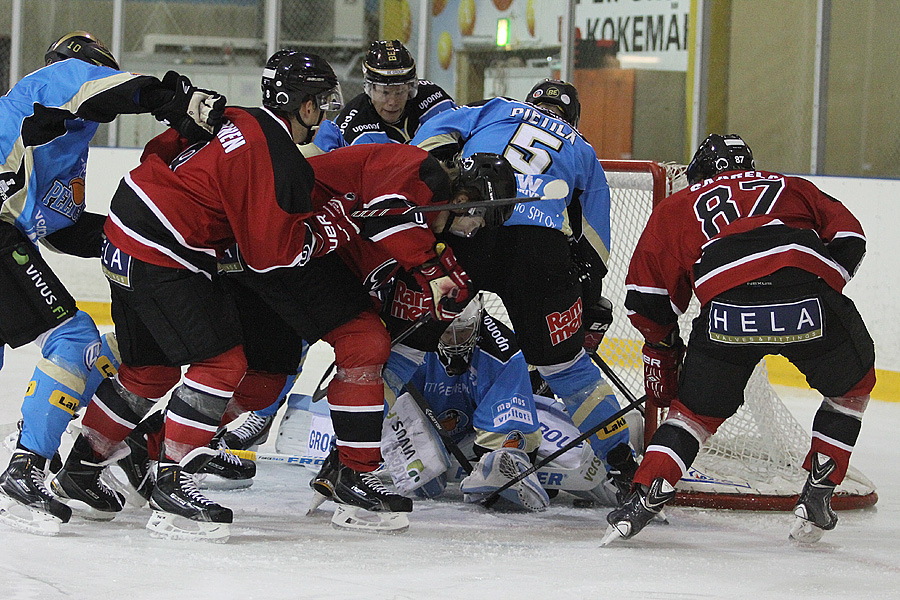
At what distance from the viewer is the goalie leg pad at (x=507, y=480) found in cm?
299

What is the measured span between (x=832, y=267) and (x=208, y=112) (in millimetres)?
1457

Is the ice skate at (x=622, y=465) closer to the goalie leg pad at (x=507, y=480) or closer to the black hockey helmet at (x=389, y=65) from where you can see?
the goalie leg pad at (x=507, y=480)

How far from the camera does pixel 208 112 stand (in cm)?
257

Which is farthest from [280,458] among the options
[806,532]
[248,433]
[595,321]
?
[806,532]

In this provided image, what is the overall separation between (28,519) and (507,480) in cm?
119

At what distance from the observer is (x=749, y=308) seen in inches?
98.7

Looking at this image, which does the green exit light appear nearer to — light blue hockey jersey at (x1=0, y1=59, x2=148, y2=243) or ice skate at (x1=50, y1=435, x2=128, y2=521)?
light blue hockey jersey at (x1=0, y1=59, x2=148, y2=243)

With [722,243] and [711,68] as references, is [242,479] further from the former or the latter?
[711,68]

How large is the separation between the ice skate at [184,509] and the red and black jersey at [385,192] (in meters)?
0.62

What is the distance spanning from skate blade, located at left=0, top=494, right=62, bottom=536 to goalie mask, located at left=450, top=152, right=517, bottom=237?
1145 millimetres

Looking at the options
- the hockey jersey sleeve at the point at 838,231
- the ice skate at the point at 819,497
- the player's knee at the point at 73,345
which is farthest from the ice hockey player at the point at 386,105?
the ice skate at the point at 819,497

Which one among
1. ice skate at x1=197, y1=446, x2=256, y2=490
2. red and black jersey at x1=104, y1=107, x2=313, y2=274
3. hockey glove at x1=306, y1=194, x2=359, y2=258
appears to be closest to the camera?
red and black jersey at x1=104, y1=107, x2=313, y2=274

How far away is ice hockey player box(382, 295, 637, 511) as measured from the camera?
3.04 meters

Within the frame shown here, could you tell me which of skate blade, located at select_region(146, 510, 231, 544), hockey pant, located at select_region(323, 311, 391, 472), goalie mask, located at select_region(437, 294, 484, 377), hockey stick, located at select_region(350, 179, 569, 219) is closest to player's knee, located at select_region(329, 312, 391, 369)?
hockey pant, located at select_region(323, 311, 391, 472)
